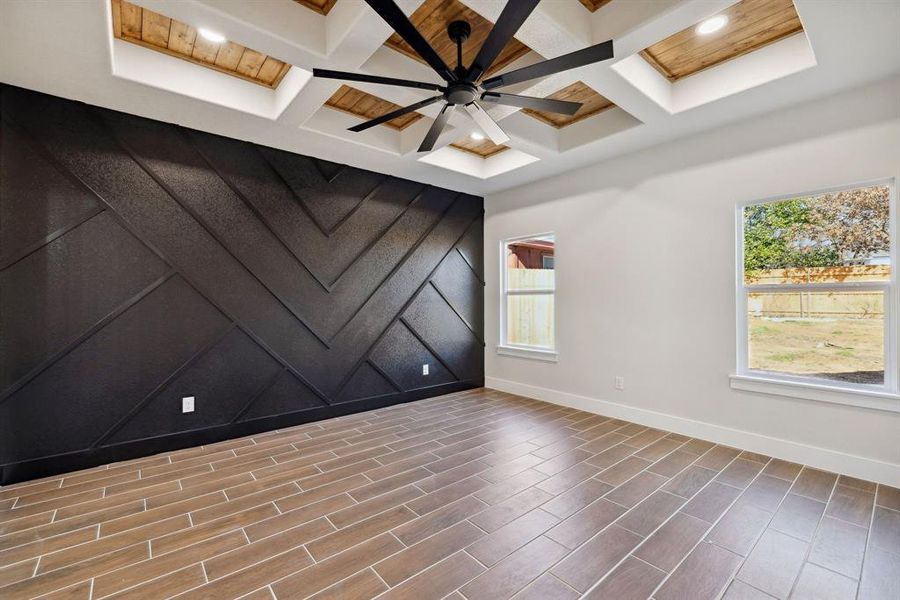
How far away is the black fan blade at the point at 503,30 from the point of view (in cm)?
Answer: 158

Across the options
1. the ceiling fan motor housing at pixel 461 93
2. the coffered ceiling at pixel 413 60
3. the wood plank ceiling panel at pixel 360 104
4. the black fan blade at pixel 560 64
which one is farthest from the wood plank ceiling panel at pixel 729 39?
the wood plank ceiling panel at pixel 360 104

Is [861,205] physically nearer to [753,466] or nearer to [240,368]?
[753,466]

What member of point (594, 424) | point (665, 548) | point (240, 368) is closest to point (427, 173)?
point (240, 368)

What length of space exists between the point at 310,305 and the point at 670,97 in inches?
143

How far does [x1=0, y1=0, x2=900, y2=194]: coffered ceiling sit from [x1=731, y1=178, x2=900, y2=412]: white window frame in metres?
0.93

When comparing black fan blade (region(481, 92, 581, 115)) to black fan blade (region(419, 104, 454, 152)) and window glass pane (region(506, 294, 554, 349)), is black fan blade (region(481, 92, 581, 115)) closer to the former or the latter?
black fan blade (region(419, 104, 454, 152))

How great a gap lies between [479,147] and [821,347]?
11.6ft

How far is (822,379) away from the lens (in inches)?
117

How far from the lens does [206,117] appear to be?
3146 millimetres

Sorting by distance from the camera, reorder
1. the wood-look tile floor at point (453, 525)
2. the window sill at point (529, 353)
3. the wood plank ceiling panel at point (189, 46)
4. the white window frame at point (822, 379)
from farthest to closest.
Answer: the window sill at point (529, 353) → the white window frame at point (822, 379) → the wood plank ceiling panel at point (189, 46) → the wood-look tile floor at point (453, 525)

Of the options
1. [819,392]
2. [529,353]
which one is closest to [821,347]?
[819,392]

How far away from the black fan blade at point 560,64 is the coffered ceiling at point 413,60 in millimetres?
333

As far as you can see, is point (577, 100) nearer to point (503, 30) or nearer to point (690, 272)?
point (690, 272)

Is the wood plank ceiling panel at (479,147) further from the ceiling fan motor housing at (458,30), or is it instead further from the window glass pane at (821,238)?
the window glass pane at (821,238)
